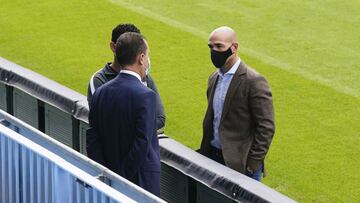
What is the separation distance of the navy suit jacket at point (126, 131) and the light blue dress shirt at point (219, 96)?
1.00 m

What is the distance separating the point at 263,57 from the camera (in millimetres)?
13023

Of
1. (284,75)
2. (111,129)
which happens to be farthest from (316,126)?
(111,129)

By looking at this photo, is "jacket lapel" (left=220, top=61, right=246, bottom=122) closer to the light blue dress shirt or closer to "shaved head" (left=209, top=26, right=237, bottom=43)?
the light blue dress shirt

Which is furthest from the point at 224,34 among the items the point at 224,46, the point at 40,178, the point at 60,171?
the point at 60,171

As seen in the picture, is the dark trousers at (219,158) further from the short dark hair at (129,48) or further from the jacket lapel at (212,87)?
the short dark hair at (129,48)

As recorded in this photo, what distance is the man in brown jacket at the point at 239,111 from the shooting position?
7.23m

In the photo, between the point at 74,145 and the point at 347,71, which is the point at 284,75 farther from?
the point at 74,145

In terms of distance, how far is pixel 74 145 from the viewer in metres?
8.25

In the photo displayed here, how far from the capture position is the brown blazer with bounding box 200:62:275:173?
7215mm

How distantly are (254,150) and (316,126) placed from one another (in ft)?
11.8

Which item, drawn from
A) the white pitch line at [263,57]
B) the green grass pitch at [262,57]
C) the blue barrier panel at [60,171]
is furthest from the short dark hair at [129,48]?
the white pitch line at [263,57]

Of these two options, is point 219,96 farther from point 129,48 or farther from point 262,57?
point 262,57

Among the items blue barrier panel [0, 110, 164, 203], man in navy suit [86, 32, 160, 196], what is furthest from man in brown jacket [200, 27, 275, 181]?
blue barrier panel [0, 110, 164, 203]

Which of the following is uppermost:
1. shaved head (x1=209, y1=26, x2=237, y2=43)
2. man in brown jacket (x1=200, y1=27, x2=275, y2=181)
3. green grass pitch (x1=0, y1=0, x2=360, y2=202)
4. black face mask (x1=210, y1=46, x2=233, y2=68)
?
shaved head (x1=209, y1=26, x2=237, y2=43)
